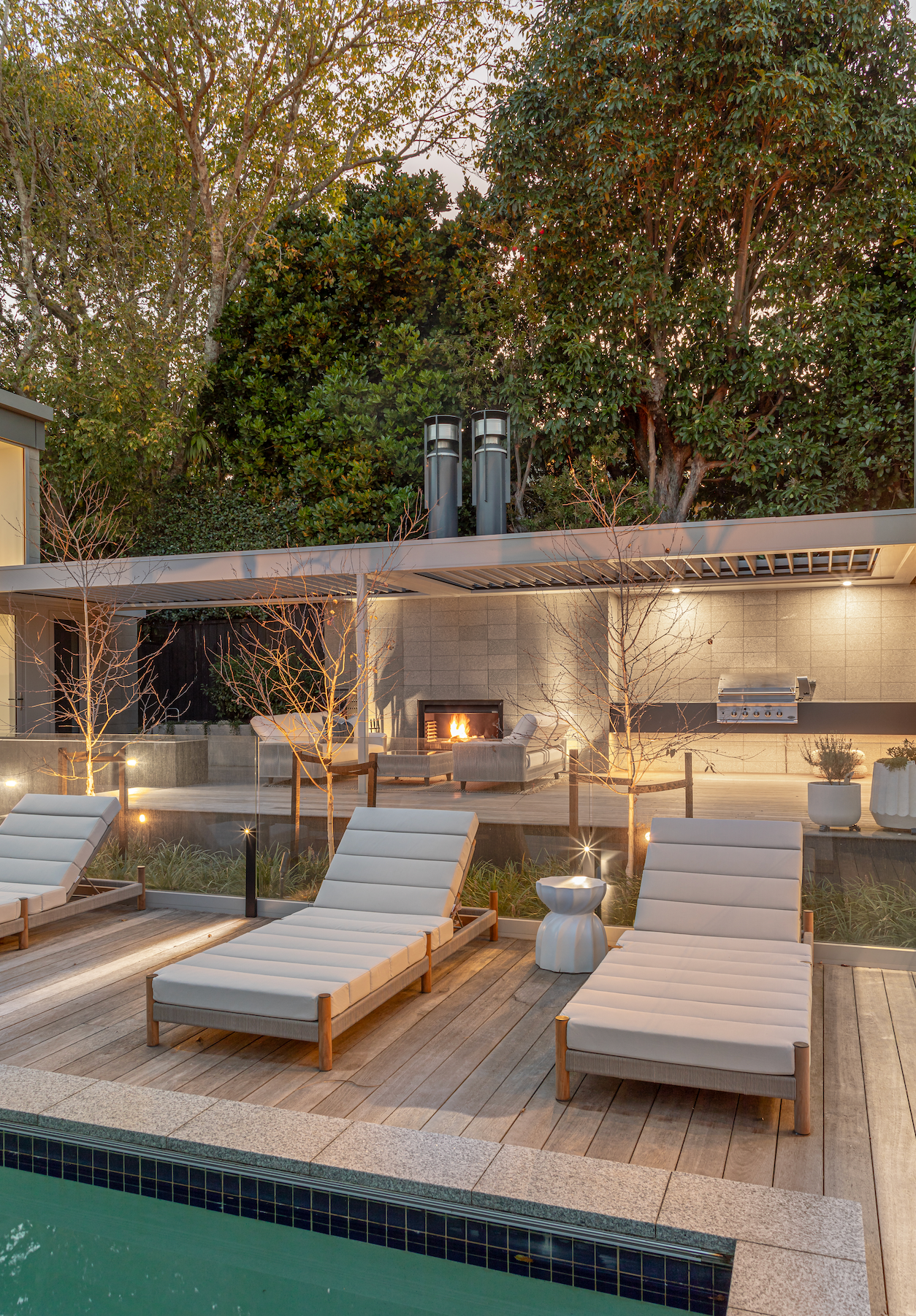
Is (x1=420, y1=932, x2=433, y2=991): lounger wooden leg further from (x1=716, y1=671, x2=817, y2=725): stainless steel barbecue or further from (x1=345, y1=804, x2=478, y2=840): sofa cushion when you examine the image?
(x1=716, y1=671, x2=817, y2=725): stainless steel barbecue

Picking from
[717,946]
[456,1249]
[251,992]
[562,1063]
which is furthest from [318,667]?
[456,1249]

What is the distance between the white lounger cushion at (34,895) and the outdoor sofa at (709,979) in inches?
142

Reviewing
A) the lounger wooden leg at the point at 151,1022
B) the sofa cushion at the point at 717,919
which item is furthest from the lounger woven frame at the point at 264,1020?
the sofa cushion at the point at 717,919

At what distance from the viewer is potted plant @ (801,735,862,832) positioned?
221 inches

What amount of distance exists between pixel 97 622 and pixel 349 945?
556cm

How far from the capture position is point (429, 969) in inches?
195

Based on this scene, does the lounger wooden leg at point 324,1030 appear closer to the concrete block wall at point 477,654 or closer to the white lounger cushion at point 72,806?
the white lounger cushion at point 72,806

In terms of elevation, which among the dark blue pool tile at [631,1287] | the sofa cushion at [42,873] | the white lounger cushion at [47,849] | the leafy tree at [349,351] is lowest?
the dark blue pool tile at [631,1287]

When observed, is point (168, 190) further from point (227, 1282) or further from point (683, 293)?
point (227, 1282)

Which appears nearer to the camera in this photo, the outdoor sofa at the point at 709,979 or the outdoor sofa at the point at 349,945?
the outdoor sofa at the point at 709,979

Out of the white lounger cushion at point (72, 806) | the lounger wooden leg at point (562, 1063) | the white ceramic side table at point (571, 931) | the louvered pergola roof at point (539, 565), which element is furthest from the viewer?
the louvered pergola roof at point (539, 565)

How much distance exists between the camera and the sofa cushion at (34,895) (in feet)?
19.1

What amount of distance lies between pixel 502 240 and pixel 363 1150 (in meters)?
16.8

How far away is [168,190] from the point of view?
62.3 ft
